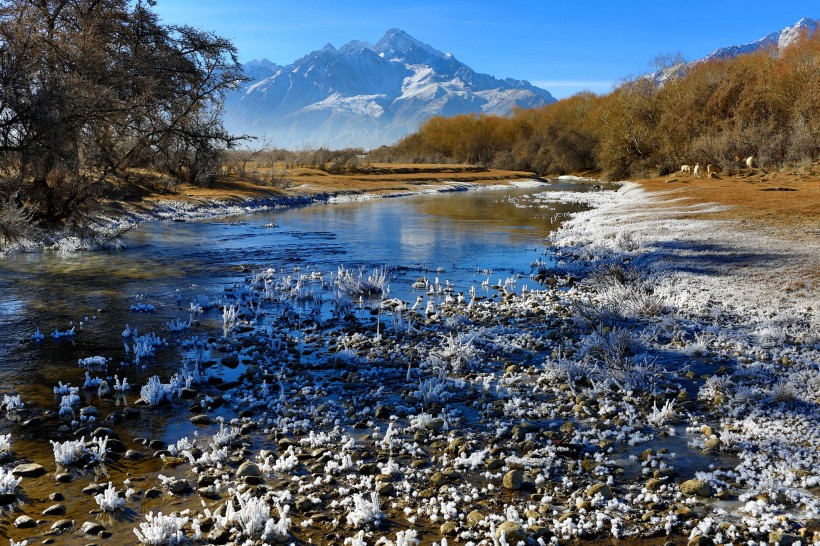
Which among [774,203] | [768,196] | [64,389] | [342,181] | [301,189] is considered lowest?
[64,389]

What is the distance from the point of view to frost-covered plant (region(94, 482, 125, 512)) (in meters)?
5.35

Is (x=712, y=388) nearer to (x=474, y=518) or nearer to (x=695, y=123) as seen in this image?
(x=474, y=518)

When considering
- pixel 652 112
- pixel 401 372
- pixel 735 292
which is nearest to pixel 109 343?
pixel 401 372

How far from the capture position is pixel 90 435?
6816 millimetres

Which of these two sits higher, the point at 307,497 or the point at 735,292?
the point at 735,292

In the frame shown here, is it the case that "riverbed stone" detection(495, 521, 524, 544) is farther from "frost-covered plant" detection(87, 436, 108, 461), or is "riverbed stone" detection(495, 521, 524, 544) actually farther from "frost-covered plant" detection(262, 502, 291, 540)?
"frost-covered plant" detection(87, 436, 108, 461)

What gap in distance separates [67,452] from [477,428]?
14.7 ft

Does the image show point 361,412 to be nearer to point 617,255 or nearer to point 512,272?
point 512,272

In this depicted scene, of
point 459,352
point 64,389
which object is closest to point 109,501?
point 64,389

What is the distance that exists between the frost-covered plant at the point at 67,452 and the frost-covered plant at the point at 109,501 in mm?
1036

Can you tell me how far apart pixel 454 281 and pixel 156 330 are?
7946mm

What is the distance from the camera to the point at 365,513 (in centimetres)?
517

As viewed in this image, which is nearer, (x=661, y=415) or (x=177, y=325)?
(x=661, y=415)

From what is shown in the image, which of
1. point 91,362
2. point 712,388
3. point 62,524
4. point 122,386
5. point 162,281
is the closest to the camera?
point 62,524
